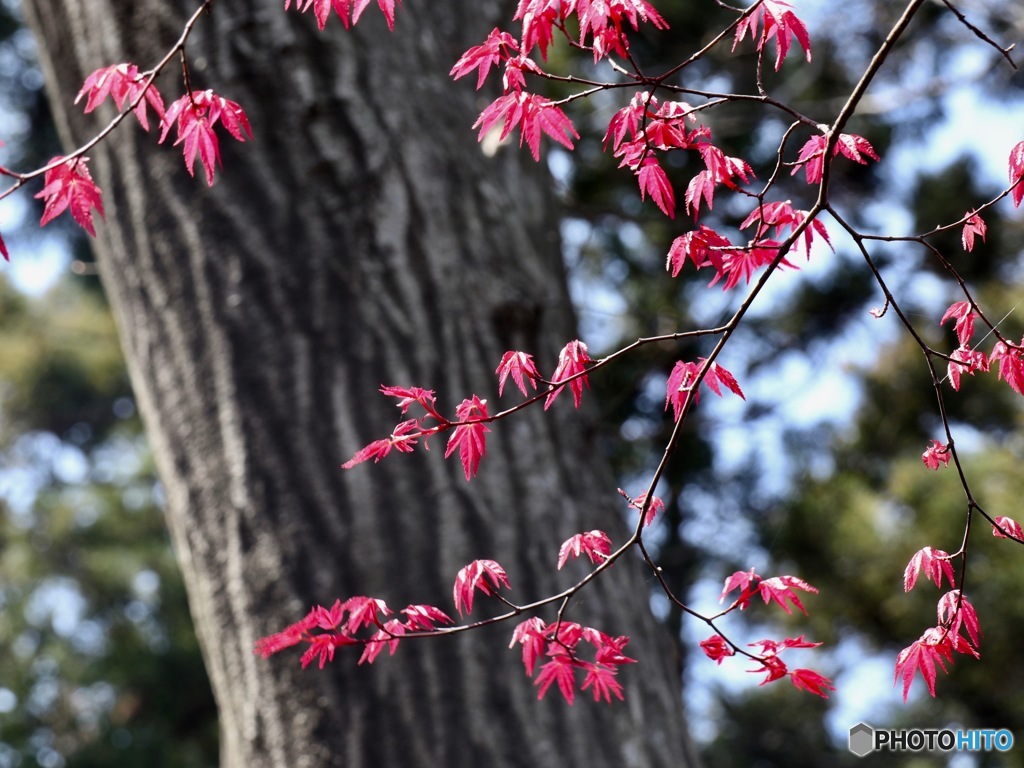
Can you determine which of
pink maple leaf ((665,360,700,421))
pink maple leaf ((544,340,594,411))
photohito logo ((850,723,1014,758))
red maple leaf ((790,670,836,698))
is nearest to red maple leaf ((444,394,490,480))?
pink maple leaf ((544,340,594,411))

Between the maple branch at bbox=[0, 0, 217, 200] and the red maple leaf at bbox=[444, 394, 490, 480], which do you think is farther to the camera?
the red maple leaf at bbox=[444, 394, 490, 480]

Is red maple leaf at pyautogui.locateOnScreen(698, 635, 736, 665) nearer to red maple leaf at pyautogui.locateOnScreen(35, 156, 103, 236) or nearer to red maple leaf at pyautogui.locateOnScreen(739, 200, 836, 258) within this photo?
red maple leaf at pyautogui.locateOnScreen(739, 200, 836, 258)

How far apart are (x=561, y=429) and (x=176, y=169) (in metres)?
0.75

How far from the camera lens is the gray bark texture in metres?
1.52

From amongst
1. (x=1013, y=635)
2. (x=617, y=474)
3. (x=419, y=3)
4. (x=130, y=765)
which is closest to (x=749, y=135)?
(x=617, y=474)

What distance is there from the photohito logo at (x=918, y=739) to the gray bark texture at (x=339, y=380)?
97cm

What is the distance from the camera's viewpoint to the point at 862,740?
7.98 ft

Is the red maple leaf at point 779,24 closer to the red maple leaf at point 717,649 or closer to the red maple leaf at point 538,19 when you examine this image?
the red maple leaf at point 538,19

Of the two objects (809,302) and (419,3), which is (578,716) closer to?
(419,3)

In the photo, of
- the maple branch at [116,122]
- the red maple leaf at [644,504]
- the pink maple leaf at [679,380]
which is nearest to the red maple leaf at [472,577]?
the red maple leaf at [644,504]

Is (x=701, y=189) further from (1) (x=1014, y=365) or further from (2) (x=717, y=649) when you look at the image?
(2) (x=717, y=649)

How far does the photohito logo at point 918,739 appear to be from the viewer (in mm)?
2436

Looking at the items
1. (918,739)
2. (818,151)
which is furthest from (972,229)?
(918,739)

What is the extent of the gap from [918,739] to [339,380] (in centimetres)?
225
